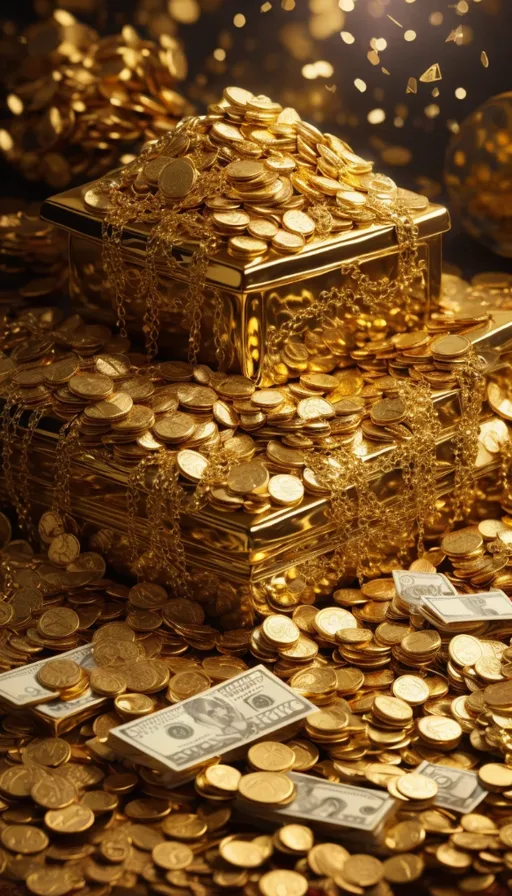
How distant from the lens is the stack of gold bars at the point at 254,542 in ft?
5.57

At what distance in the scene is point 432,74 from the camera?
9.97 feet

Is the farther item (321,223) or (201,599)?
(321,223)

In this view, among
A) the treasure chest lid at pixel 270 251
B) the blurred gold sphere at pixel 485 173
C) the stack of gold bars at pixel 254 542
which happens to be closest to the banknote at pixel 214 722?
the stack of gold bars at pixel 254 542

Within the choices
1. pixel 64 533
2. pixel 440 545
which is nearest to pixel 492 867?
pixel 440 545

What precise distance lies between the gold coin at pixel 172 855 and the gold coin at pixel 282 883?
0.10 meters

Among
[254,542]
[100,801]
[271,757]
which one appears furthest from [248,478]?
[100,801]

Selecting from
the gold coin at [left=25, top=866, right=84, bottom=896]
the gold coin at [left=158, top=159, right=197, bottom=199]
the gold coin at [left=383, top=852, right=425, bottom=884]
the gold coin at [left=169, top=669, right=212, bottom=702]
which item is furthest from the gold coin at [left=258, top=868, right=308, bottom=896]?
the gold coin at [left=158, top=159, right=197, bottom=199]

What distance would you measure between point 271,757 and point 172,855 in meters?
0.21

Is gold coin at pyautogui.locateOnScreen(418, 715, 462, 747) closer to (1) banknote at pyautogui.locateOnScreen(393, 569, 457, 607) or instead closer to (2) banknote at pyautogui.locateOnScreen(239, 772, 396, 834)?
(2) banknote at pyautogui.locateOnScreen(239, 772, 396, 834)

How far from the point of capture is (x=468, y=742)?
188cm

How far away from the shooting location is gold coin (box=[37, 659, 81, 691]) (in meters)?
1.90

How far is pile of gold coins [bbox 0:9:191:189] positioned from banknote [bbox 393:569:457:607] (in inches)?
57.6

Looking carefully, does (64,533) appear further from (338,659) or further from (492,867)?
(492,867)

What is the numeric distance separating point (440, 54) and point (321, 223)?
954 mm
